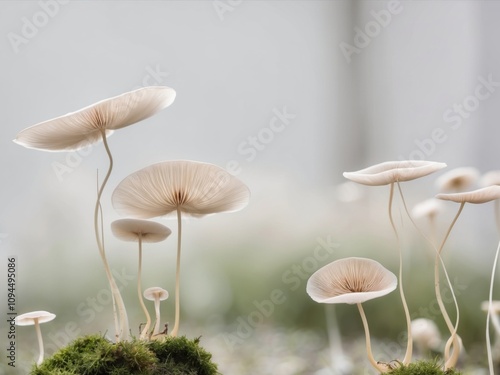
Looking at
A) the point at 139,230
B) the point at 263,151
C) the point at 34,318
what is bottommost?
the point at 34,318

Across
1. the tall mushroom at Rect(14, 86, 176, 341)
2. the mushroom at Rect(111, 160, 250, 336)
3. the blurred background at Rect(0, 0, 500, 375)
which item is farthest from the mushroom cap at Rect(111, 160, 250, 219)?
the blurred background at Rect(0, 0, 500, 375)

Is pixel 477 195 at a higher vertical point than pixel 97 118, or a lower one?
lower

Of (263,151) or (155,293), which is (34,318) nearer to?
Answer: (155,293)

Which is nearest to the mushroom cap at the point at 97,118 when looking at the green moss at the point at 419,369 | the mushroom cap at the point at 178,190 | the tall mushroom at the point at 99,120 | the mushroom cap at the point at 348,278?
the tall mushroom at the point at 99,120

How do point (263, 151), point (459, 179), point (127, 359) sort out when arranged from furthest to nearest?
point (263, 151) < point (459, 179) < point (127, 359)

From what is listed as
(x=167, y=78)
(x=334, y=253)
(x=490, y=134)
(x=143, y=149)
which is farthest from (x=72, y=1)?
(x=490, y=134)

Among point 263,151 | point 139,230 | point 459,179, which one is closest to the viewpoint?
point 139,230

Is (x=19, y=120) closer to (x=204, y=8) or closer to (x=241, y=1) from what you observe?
(x=204, y=8)

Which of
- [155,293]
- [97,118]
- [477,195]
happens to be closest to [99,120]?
[97,118]
